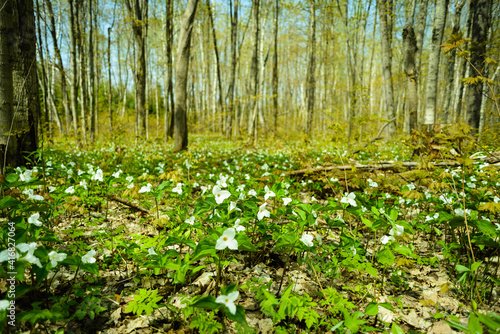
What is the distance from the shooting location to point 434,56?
5055mm

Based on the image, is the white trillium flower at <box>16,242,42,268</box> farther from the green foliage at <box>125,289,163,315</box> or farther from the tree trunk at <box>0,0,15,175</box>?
the tree trunk at <box>0,0,15,175</box>

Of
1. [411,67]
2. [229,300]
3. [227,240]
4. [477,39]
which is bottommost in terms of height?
[229,300]

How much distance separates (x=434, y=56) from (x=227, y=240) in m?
6.31

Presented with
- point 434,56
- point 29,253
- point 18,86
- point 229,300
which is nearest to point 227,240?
point 229,300

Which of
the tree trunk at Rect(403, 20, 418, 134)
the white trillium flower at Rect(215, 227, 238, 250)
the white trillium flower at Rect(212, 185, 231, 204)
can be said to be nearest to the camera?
the white trillium flower at Rect(215, 227, 238, 250)

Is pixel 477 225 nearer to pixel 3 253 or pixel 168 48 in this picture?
pixel 3 253

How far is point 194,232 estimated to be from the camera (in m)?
2.23

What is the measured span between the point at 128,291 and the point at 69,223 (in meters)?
1.44

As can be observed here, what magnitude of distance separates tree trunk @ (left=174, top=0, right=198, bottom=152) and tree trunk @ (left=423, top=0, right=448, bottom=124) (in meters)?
5.60

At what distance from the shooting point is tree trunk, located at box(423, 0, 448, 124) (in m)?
4.88

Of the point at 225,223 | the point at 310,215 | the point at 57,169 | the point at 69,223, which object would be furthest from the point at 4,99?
the point at 310,215

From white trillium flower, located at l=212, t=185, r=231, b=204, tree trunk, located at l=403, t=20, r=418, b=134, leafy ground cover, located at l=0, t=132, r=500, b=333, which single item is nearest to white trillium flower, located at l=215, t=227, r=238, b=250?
leafy ground cover, located at l=0, t=132, r=500, b=333

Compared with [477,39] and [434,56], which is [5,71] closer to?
[434,56]

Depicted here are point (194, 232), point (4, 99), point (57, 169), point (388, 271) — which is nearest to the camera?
point (388, 271)
